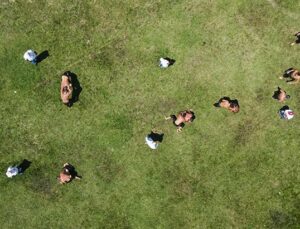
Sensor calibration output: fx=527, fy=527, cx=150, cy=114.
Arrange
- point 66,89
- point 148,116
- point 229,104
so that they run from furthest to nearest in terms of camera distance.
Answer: point 148,116
point 229,104
point 66,89

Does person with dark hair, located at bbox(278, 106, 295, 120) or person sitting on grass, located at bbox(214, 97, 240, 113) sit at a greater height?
person with dark hair, located at bbox(278, 106, 295, 120)

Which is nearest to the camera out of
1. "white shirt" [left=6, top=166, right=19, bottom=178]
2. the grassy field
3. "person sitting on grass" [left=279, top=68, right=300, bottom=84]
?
"white shirt" [left=6, top=166, right=19, bottom=178]

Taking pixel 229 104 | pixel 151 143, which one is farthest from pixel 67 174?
pixel 229 104

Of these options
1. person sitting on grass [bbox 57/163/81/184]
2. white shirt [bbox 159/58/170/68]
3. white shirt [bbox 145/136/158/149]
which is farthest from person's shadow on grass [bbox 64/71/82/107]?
white shirt [bbox 159/58/170/68]

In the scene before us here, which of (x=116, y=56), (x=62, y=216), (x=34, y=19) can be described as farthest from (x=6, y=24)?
(x=62, y=216)

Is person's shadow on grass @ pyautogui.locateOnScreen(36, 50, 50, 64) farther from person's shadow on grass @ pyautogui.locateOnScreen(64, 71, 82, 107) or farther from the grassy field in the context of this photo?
person's shadow on grass @ pyautogui.locateOnScreen(64, 71, 82, 107)

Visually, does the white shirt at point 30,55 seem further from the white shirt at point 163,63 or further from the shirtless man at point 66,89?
the white shirt at point 163,63

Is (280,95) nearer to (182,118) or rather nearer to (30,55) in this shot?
(182,118)
